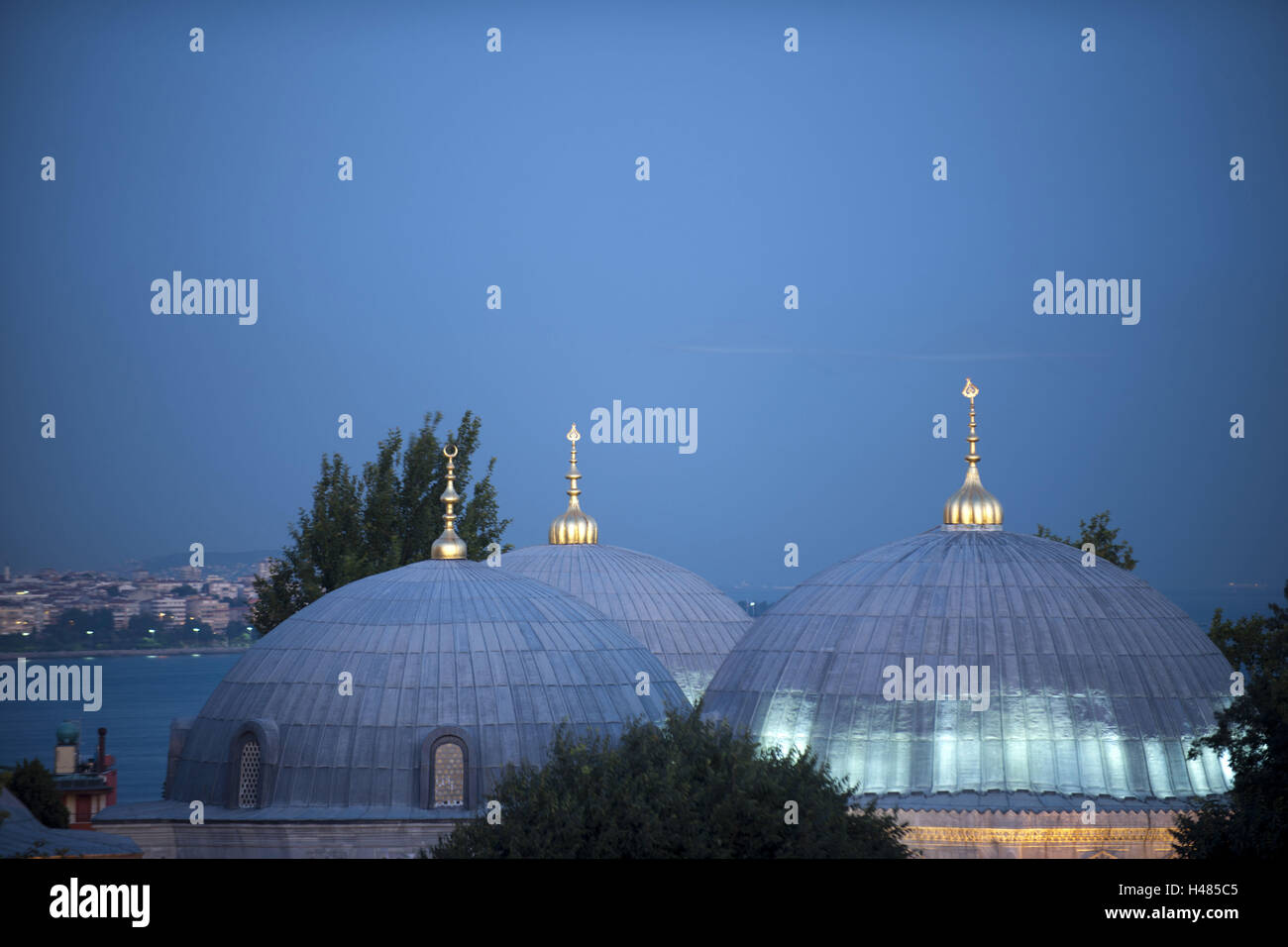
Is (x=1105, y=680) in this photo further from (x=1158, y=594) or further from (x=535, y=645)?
(x=535, y=645)

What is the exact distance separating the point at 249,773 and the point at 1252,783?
22392 millimetres

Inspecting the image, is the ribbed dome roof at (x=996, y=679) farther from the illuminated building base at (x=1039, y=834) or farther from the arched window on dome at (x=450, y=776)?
the arched window on dome at (x=450, y=776)

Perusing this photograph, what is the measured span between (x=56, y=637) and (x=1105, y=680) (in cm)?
4476

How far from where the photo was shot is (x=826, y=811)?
3575cm

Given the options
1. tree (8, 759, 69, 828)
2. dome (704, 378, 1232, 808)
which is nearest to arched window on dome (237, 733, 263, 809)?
dome (704, 378, 1232, 808)

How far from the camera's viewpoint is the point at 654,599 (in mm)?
65500

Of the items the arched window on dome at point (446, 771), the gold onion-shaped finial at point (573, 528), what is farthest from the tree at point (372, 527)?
the arched window on dome at point (446, 771)

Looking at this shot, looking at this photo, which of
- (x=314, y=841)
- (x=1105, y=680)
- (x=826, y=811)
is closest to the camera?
(x=826, y=811)

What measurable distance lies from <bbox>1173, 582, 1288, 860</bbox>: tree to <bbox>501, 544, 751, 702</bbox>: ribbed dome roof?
22.8 meters

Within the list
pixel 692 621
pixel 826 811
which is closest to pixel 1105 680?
pixel 826 811

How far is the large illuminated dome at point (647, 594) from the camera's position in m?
63.7

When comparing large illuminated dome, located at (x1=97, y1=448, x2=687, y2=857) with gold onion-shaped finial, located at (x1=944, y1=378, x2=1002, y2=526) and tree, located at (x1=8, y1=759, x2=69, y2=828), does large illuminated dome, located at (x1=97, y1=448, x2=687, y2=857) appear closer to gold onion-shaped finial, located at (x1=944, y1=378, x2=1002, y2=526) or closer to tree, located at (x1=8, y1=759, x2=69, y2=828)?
gold onion-shaped finial, located at (x1=944, y1=378, x2=1002, y2=526)

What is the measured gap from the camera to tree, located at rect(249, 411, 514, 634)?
242 ft

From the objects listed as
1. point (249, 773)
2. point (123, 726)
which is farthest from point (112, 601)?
point (123, 726)
